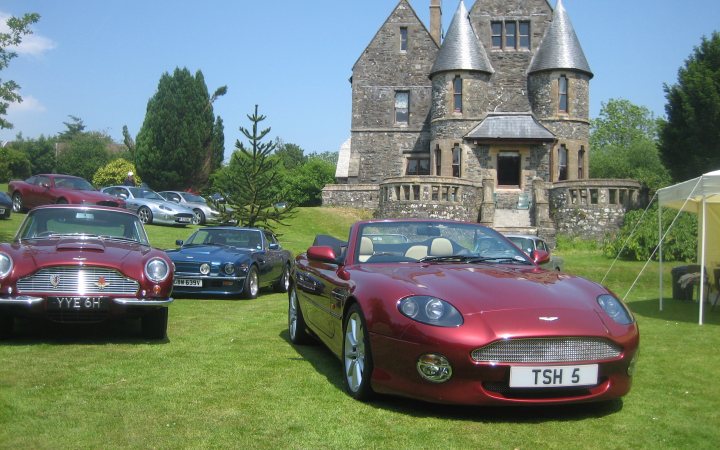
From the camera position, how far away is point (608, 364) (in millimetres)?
5023

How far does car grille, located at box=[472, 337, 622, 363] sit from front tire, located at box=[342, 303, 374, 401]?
0.91 metres

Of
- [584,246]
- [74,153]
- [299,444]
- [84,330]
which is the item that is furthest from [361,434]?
[74,153]

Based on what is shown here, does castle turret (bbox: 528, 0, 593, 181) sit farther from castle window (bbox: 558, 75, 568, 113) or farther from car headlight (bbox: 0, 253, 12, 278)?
car headlight (bbox: 0, 253, 12, 278)

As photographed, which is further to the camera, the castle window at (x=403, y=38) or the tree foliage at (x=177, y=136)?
the tree foliage at (x=177, y=136)

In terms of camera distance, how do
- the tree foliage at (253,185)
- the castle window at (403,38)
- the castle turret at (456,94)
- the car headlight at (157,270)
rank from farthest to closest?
1. the castle window at (403,38)
2. the castle turret at (456,94)
3. the tree foliage at (253,185)
4. the car headlight at (157,270)

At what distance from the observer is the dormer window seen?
4372 cm

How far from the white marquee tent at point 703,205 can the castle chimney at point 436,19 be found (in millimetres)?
35392

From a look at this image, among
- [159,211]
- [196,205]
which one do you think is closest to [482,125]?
[196,205]

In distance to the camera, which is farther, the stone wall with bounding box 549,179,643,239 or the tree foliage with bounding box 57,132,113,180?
the tree foliage with bounding box 57,132,113,180

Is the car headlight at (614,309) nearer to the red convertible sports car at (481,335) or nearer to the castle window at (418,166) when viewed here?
the red convertible sports car at (481,335)

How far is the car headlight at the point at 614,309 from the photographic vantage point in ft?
17.5

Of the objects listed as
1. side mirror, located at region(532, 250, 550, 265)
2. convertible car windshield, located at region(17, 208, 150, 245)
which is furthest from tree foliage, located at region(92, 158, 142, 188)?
side mirror, located at region(532, 250, 550, 265)

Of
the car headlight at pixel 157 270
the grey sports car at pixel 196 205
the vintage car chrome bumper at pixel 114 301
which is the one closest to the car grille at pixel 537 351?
the vintage car chrome bumper at pixel 114 301

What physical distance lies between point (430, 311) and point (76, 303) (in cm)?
398
